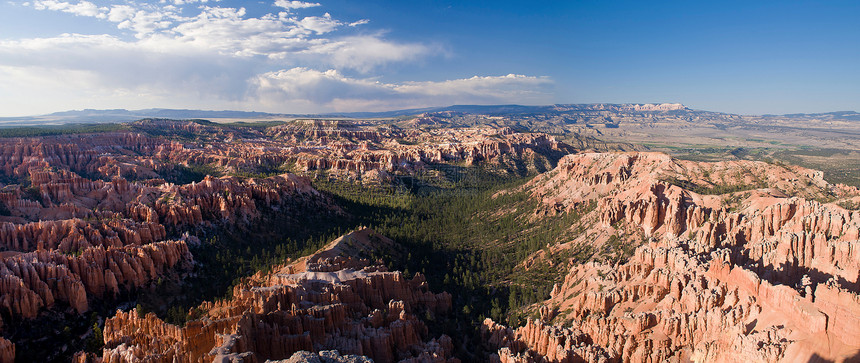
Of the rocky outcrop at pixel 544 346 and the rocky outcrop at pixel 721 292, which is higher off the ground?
the rocky outcrop at pixel 721 292

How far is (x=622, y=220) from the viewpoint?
214 feet

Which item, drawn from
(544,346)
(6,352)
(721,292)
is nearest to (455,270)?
(544,346)

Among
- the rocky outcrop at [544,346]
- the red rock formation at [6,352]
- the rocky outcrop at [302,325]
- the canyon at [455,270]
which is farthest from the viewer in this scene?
the rocky outcrop at [544,346]

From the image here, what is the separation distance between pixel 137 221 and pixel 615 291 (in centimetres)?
6620

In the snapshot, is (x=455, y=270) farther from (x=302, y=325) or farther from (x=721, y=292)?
(x=721, y=292)

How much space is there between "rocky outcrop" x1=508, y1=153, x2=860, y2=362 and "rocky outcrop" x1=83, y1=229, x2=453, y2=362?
847 cm

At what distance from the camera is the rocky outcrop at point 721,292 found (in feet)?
89.4

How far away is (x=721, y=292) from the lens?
33656 mm

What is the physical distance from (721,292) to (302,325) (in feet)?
106

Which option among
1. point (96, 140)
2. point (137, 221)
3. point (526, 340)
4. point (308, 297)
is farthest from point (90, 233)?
point (96, 140)

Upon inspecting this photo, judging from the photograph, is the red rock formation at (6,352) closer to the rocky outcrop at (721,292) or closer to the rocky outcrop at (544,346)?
the rocky outcrop at (544,346)

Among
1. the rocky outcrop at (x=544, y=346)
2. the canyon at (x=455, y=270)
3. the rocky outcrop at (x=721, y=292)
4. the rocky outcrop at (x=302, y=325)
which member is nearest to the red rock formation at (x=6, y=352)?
the canyon at (x=455, y=270)

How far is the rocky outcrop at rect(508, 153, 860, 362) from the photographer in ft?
89.4

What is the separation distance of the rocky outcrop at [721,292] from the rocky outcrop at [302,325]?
8.47m
